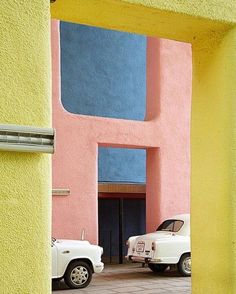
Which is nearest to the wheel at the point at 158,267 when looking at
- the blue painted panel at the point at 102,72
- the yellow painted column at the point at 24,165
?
the blue painted panel at the point at 102,72

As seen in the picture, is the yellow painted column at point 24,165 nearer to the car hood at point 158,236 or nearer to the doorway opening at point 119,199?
the car hood at point 158,236

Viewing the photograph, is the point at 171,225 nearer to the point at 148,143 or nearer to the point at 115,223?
the point at 148,143

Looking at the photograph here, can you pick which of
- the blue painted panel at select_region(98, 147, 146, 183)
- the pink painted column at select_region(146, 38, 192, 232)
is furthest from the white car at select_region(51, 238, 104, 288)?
the blue painted panel at select_region(98, 147, 146, 183)

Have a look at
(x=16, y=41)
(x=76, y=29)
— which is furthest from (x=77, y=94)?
(x=16, y=41)

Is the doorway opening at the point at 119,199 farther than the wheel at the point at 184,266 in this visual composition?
Yes

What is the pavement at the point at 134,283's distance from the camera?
9.96 meters

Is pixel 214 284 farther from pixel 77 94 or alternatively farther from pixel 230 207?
pixel 77 94

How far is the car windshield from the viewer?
498 inches

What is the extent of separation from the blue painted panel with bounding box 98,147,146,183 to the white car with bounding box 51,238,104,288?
571cm

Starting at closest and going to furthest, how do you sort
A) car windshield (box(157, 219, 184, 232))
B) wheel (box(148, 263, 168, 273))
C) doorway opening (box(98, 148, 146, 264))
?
car windshield (box(157, 219, 184, 232)), wheel (box(148, 263, 168, 273)), doorway opening (box(98, 148, 146, 264))

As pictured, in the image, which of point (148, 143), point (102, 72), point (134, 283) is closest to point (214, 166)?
point (134, 283)

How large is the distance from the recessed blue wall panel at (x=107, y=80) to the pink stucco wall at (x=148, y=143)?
2.25m

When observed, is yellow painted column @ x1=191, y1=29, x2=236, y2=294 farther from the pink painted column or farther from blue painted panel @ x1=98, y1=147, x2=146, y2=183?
blue painted panel @ x1=98, y1=147, x2=146, y2=183

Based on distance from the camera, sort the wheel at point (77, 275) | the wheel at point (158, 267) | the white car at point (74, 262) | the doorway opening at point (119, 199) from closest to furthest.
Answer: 1. the white car at point (74, 262)
2. the wheel at point (77, 275)
3. the wheel at point (158, 267)
4. the doorway opening at point (119, 199)
